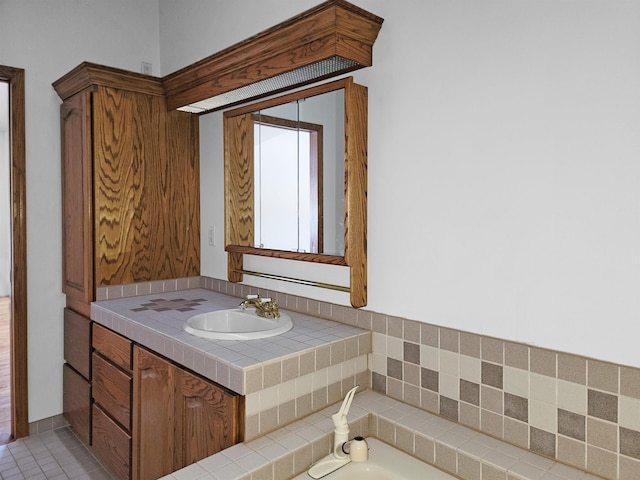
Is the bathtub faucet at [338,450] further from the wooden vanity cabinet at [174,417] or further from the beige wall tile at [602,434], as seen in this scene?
the beige wall tile at [602,434]

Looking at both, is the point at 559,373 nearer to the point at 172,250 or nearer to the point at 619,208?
the point at 619,208

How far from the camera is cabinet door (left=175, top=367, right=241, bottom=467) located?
1535mm

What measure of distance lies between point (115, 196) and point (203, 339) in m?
1.20

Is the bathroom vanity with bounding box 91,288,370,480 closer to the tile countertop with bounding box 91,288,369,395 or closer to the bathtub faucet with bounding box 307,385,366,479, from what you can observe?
the tile countertop with bounding box 91,288,369,395

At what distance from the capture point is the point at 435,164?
1660 mm

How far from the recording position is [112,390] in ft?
7.50

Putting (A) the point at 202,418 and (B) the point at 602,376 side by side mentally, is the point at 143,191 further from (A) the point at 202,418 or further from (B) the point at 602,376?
(B) the point at 602,376

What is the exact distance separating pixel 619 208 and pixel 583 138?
0.70ft

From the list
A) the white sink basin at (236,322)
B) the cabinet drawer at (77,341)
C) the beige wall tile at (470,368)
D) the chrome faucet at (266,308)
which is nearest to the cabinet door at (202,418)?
the white sink basin at (236,322)

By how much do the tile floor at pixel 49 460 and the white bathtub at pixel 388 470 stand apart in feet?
4.97

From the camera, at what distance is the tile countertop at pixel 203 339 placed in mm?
1571

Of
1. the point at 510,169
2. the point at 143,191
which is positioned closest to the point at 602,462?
the point at 510,169

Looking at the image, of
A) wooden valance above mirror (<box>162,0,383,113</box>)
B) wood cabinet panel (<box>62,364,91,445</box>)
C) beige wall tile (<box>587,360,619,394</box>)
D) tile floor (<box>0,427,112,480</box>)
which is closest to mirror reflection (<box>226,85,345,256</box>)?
wooden valance above mirror (<box>162,0,383,113</box>)

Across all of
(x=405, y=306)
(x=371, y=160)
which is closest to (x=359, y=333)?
(x=405, y=306)
